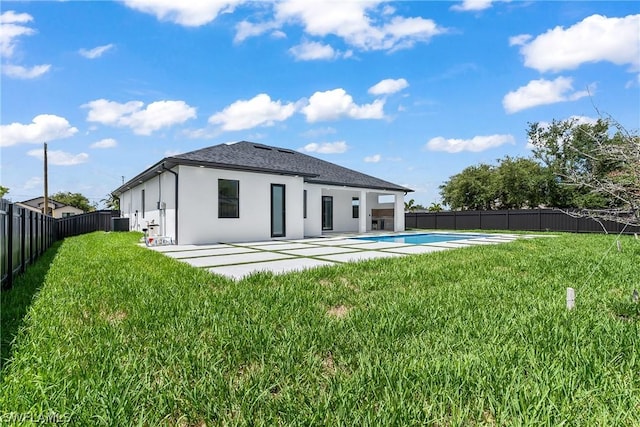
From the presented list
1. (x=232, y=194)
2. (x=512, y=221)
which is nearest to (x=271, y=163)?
(x=232, y=194)

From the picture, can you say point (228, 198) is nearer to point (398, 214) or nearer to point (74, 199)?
point (398, 214)

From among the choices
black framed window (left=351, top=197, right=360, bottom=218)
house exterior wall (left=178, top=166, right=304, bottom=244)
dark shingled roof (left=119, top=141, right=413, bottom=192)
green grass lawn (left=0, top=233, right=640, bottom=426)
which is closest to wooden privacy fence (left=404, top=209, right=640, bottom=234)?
dark shingled roof (left=119, top=141, right=413, bottom=192)

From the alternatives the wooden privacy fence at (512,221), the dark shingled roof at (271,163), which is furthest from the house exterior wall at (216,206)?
the wooden privacy fence at (512,221)

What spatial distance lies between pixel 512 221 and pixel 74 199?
5975 cm

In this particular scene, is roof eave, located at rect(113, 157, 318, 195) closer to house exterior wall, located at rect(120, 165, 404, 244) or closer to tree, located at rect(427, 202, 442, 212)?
house exterior wall, located at rect(120, 165, 404, 244)

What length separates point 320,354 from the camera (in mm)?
2471

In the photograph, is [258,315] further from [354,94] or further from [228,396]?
[354,94]

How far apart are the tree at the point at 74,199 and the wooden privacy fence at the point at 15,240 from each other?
176 feet

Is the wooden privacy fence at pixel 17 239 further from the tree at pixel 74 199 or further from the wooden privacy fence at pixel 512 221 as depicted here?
the tree at pixel 74 199

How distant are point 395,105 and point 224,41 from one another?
8.17m

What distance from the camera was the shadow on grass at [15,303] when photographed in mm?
2546

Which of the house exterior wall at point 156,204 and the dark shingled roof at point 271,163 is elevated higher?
the dark shingled roof at point 271,163

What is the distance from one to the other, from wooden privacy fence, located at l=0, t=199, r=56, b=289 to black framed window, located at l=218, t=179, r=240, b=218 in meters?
5.18

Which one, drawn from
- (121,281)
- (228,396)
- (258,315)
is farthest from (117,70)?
(228,396)
